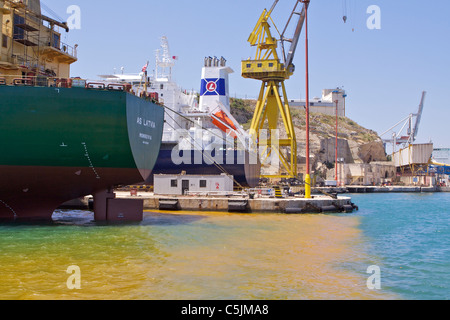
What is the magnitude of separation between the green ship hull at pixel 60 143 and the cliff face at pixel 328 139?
5657 cm

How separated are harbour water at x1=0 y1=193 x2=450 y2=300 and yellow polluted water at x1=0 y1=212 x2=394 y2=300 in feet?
0.08

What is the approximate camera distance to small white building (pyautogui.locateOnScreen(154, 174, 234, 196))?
28.7m

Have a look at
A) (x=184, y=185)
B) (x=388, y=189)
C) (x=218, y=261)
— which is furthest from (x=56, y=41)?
(x=388, y=189)

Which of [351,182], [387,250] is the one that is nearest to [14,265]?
[387,250]

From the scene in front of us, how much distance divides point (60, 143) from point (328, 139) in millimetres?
68338

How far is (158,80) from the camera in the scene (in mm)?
40156

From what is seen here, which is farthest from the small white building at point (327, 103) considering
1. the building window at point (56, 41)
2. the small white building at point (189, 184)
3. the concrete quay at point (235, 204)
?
the building window at point (56, 41)

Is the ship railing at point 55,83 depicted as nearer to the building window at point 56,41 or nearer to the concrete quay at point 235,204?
the building window at point 56,41

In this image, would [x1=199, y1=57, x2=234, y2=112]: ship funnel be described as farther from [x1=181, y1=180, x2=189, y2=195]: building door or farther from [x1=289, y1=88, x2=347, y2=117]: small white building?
[x1=289, y1=88, x2=347, y2=117]: small white building

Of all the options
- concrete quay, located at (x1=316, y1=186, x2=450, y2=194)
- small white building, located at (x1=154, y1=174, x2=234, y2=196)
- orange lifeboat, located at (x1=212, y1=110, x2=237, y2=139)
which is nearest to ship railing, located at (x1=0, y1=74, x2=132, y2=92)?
small white building, located at (x1=154, y1=174, x2=234, y2=196)

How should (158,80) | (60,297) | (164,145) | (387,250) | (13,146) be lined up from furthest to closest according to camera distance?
(158,80) < (164,145) < (13,146) < (387,250) < (60,297)

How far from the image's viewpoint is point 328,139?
80.5 metres
